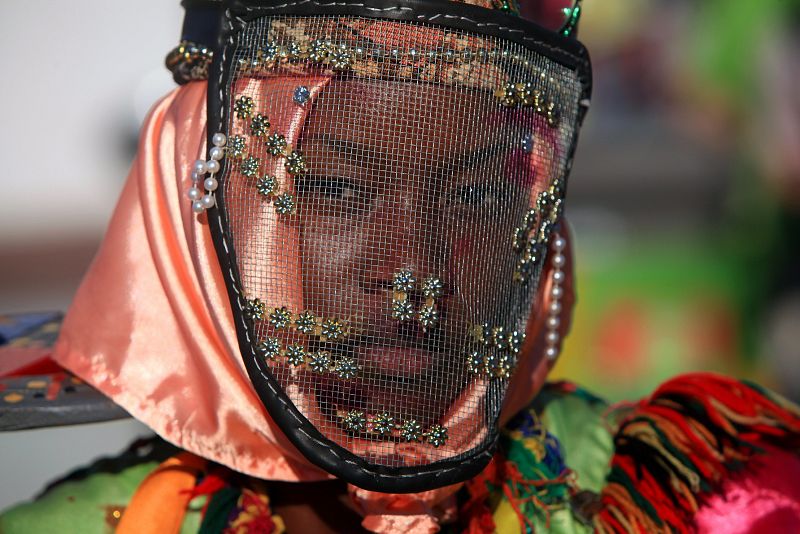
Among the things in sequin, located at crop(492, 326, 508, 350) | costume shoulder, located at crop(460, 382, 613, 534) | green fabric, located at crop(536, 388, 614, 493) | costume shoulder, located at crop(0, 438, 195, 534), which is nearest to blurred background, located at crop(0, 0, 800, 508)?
costume shoulder, located at crop(0, 438, 195, 534)

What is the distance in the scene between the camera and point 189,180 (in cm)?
179

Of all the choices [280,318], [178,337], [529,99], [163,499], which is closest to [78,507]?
[163,499]

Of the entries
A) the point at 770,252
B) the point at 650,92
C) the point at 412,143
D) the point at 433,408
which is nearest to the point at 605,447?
the point at 433,408

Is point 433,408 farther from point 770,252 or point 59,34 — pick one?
point 59,34

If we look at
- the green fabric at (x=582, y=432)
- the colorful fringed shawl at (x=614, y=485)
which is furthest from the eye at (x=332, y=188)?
the green fabric at (x=582, y=432)

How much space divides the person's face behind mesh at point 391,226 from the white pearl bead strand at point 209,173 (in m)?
0.16

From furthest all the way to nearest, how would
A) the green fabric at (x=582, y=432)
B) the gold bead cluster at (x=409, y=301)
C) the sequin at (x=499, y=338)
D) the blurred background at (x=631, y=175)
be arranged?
the blurred background at (x=631, y=175) → the green fabric at (x=582, y=432) → the sequin at (x=499, y=338) → the gold bead cluster at (x=409, y=301)

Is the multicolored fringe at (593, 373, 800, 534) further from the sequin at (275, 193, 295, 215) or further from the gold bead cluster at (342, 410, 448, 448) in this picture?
the sequin at (275, 193, 295, 215)

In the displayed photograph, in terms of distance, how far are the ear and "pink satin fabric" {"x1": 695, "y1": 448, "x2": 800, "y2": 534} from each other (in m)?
0.42

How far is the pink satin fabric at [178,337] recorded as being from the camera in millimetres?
1752

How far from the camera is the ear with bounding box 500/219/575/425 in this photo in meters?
1.96

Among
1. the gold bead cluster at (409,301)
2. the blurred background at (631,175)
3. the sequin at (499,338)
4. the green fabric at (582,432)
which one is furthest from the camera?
the blurred background at (631,175)

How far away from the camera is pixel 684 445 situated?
187 cm

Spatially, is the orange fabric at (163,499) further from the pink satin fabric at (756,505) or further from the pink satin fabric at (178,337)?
the pink satin fabric at (756,505)
